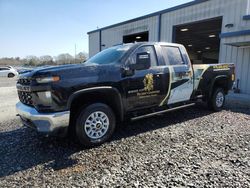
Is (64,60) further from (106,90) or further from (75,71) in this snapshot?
(75,71)

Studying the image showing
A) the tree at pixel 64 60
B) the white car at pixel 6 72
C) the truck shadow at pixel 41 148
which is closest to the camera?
the truck shadow at pixel 41 148

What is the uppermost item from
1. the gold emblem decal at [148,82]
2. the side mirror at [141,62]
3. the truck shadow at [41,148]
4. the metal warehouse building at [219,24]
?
the metal warehouse building at [219,24]

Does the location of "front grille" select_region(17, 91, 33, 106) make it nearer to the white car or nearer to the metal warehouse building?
the metal warehouse building

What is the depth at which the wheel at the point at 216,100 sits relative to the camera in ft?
22.5

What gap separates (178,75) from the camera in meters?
5.50

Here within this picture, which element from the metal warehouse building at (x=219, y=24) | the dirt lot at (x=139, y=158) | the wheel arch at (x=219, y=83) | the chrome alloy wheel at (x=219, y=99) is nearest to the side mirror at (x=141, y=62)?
the dirt lot at (x=139, y=158)

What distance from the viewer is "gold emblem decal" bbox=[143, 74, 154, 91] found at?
4.81m

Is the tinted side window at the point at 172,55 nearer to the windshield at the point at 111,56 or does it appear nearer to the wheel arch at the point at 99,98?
the windshield at the point at 111,56

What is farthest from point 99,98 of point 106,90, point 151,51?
point 151,51

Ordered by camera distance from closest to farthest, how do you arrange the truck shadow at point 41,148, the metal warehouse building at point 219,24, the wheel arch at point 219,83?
the truck shadow at point 41,148 < the wheel arch at point 219,83 < the metal warehouse building at point 219,24

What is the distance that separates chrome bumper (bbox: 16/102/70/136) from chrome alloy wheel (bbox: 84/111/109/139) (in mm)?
445

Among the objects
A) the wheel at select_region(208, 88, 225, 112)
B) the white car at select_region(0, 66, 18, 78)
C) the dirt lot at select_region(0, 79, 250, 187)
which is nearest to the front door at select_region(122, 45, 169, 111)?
the dirt lot at select_region(0, 79, 250, 187)

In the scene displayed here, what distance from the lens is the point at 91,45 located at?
988 inches

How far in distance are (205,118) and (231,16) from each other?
7730 millimetres
